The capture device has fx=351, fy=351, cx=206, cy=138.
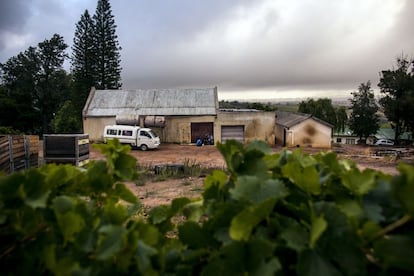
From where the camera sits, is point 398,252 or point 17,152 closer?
point 398,252

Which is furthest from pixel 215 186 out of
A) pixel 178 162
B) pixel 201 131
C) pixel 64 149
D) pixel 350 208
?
pixel 201 131

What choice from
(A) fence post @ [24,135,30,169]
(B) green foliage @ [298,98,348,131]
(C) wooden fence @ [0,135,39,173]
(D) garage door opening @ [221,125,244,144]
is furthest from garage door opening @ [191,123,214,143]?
(B) green foliage @ [298,98,348,131]

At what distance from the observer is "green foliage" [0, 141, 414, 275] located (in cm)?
63

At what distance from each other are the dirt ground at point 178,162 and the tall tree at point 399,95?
11947 mm

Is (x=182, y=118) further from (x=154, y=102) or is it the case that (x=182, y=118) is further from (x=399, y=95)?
(x=399, y=95)

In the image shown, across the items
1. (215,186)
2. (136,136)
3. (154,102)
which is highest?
(154,102)

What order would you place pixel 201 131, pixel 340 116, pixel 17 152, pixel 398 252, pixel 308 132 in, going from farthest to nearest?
pixel 340 116
pixel 201 131
pixel 308 132
pixel 17 152
pixel 398 252

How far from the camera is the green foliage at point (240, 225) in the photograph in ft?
2.06

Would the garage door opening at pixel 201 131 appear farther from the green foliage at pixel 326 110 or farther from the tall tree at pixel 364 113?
the green foliage at pixel 326 110

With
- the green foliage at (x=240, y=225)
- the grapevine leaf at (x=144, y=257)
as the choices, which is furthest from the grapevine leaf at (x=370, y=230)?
the grapevine leaf at (x=144, y=257)

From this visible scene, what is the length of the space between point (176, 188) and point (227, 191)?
1175cm

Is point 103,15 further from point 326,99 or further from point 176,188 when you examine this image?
point 326,99

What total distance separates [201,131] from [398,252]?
2616 cm

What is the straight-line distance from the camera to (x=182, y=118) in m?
26.5
